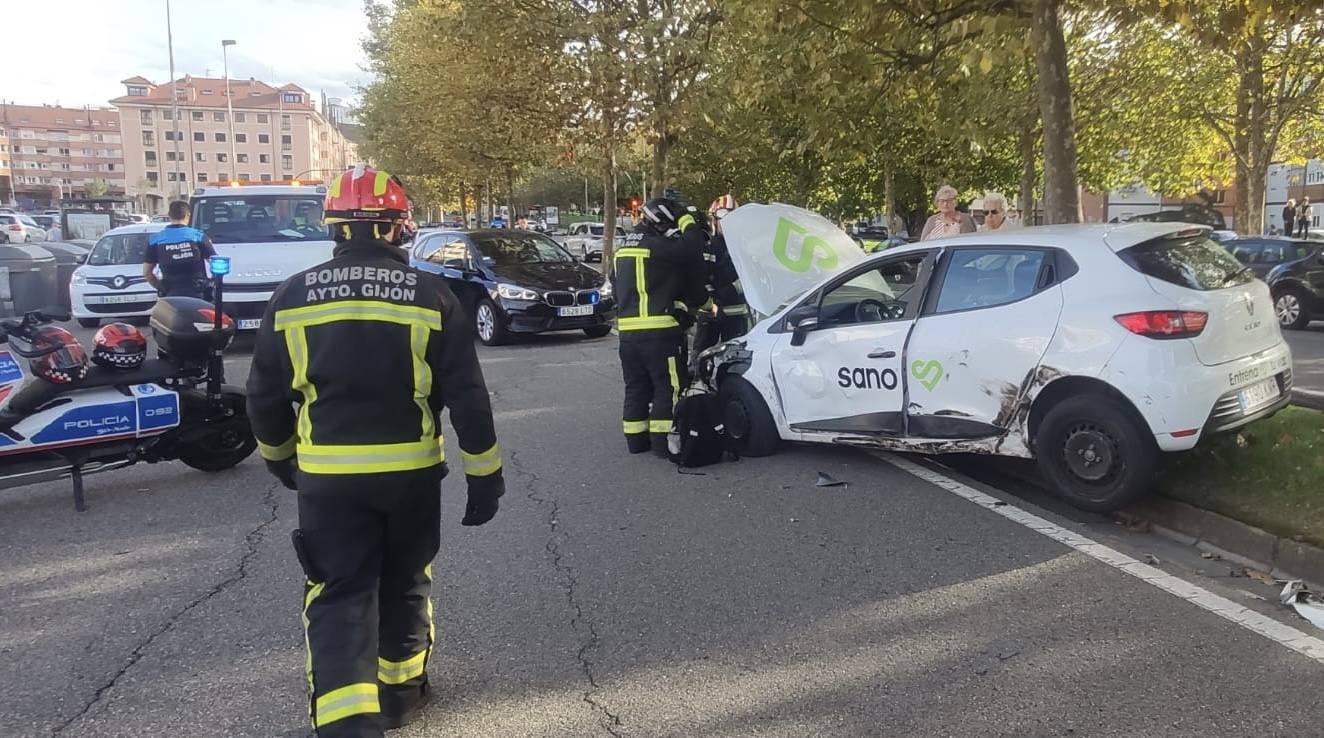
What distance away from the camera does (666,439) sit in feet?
21.5

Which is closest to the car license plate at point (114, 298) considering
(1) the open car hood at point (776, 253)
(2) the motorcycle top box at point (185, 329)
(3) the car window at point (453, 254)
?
(3) the car window at point (453, 254)

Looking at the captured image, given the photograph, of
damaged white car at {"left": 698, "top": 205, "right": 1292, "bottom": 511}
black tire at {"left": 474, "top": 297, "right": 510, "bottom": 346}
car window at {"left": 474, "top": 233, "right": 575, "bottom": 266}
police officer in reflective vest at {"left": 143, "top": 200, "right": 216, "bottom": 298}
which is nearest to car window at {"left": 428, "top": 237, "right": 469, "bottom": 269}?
car window at {"left": 474, "top": 233, "right": 575, "bottom": 266}

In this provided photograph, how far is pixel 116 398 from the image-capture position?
5.50 metres

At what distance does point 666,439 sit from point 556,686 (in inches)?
131

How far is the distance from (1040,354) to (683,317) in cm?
250

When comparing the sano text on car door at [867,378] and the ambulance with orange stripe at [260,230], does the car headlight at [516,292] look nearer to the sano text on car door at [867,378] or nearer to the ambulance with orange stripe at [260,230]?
the ambulance with orange stripe at [260,230]

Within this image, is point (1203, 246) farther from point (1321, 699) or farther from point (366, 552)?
point (366, 552)

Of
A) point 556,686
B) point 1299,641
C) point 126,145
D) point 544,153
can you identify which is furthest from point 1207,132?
point 126,145

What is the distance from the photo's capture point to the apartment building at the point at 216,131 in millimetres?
111312

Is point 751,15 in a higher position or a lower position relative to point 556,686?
higher

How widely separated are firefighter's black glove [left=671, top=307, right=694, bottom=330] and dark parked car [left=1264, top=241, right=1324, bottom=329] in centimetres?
1155

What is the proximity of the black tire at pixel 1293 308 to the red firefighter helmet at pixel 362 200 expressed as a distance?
49.0ft

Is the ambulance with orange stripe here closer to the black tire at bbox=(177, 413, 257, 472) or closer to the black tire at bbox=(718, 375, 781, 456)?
the black tire at bbox=(177, 413, 257, 472)

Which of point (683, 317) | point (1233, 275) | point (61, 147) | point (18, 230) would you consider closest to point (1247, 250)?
point (1233, 275)
